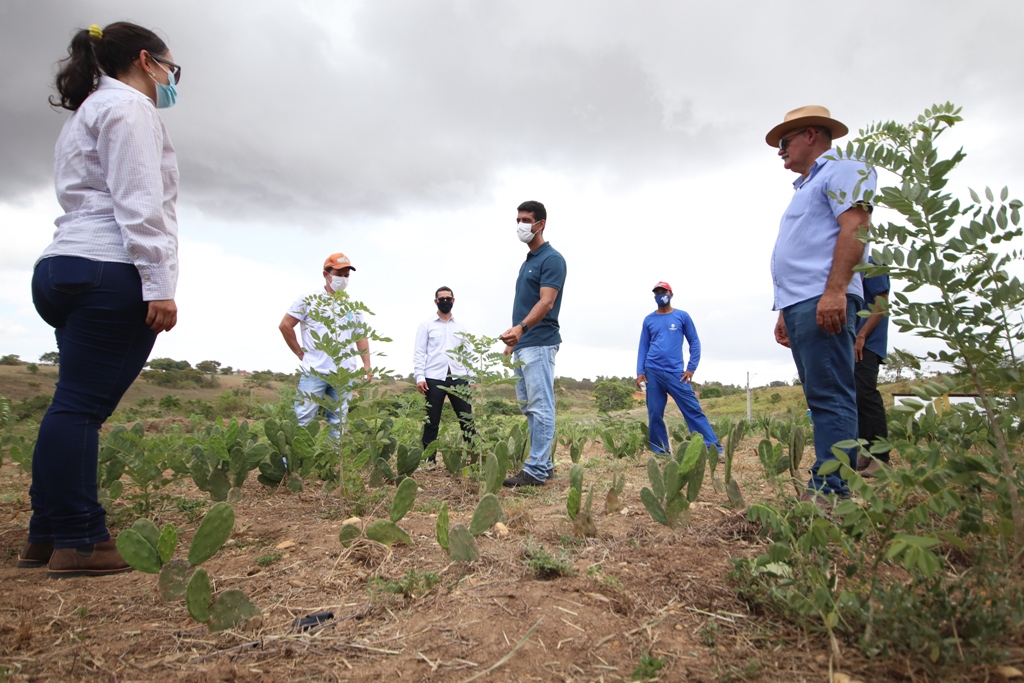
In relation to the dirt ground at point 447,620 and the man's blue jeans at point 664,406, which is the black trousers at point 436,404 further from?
the dirt ground at point 447,620

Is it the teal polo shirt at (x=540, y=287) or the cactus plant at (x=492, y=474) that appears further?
the teal polo shirt at (x=540, y=287)

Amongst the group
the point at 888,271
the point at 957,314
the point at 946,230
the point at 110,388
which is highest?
the point at 946,230

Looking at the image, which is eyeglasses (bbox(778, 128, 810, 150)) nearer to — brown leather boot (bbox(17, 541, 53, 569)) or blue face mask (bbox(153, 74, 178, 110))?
blue face mask (bbox(153, 74, 178, 110))

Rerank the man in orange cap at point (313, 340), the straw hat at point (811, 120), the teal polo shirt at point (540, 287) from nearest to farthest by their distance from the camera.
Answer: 1. the straw hat at point (811, 120)
2. the teal polo shirt at point (540, 287)
3. the man in orange cap at point (313, 340)

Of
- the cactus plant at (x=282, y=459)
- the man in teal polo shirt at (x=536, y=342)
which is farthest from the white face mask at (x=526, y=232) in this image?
the cactus plant at (x=282, y=459)

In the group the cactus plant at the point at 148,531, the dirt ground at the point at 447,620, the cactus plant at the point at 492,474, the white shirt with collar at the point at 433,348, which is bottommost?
the dirt ground at the point at 447,620

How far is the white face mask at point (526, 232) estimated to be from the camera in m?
4.57

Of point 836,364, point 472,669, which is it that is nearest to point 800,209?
point 836,364

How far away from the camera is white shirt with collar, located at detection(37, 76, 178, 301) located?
2.47 meters

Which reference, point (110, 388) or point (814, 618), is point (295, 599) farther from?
point (814, 618)

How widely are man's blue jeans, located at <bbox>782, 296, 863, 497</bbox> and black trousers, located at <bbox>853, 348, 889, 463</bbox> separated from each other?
3.62 ft

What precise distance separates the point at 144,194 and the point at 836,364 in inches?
118

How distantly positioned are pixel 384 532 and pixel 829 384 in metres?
2.03

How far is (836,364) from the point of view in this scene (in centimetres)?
279
